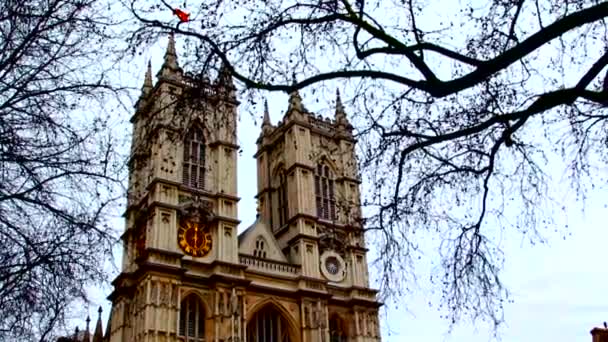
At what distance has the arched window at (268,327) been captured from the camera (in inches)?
1476

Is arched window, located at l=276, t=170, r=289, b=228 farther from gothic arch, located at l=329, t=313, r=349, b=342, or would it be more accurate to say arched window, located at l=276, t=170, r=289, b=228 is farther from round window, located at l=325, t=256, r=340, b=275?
gothic arch, located at l=329, t=313, r=349, b=342

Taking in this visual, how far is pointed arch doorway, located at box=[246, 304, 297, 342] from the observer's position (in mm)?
37531

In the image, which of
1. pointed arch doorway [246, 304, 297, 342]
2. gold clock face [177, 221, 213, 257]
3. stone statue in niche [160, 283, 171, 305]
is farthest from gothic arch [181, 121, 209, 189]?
pointed arch doorway [246, 304, 297, 342]

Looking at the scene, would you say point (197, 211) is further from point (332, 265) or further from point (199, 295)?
point (332, 265)

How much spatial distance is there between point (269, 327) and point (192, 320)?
444cm

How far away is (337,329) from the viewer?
40.0m

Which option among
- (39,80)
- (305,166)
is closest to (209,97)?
(39,80)

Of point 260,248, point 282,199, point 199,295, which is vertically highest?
point 282,199

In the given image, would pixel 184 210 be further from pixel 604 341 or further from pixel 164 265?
pixel 604 341

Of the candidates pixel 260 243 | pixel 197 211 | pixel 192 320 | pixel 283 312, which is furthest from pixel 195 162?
pixel 283 312

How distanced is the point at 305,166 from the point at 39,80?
3232cm

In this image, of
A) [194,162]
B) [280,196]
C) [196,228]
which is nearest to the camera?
[196,228]

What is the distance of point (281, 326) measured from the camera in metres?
38.2

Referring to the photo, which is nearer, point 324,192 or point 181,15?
point 181,15
